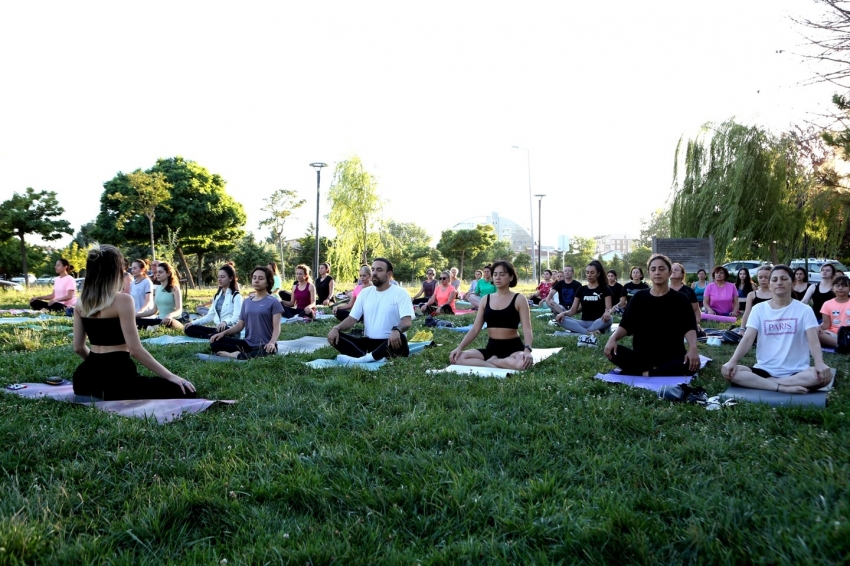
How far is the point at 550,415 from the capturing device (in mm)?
4223

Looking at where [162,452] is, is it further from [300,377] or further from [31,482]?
[300,377]

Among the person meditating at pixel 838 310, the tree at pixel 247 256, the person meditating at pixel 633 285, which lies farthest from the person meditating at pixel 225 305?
the tree at pixel 247 256

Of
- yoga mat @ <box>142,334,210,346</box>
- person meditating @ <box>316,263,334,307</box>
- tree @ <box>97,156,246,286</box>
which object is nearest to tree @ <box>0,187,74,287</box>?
tree @ <box>97,156,246,286</box>

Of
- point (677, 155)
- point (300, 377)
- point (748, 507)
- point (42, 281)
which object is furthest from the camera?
point (42, 281)

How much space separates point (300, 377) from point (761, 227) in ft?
61.8

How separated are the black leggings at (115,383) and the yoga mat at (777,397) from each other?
15.3 ft

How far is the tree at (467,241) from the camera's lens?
4466cm

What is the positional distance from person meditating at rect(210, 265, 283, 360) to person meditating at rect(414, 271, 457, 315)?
673cm

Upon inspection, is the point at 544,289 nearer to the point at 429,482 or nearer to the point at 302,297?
the point at 302,297

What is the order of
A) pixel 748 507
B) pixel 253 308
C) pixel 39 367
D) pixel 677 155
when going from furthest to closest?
pixel 677 155
pixel 253 308
pixel 39 367
pixel 748 507

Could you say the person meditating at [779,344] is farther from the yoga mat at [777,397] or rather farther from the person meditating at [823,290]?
the person meditating at [823,290]

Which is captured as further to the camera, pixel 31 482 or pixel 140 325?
pixel 140 325

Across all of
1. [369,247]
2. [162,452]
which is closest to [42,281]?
[369,247]

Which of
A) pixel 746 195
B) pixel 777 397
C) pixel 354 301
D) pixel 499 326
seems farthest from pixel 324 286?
pixel 746 195
